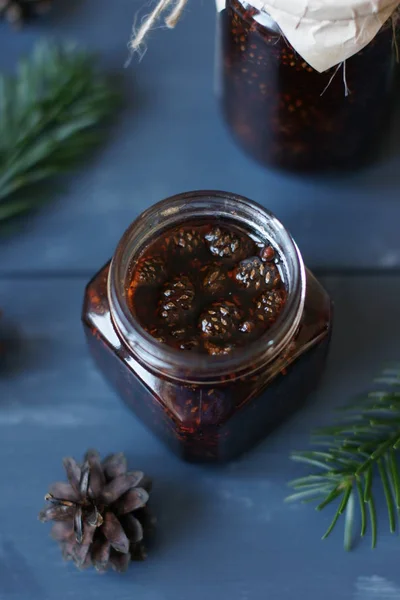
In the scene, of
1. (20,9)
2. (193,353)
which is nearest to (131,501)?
(193,353)

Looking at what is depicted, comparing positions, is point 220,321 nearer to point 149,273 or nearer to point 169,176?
point 149,273

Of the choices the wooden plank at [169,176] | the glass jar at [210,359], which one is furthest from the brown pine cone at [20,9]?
the glass jar at [210,359]

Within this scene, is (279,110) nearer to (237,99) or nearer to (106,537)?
(237,99)

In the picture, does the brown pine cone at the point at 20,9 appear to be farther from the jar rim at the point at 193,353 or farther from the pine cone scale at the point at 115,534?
the pine cone scale at the point at 115,534

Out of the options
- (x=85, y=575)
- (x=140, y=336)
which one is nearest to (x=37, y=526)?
(x=85, y=575)

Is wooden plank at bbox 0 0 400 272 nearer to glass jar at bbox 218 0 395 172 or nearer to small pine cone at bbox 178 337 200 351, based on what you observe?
glass jar at bbox 218 0 395 172
